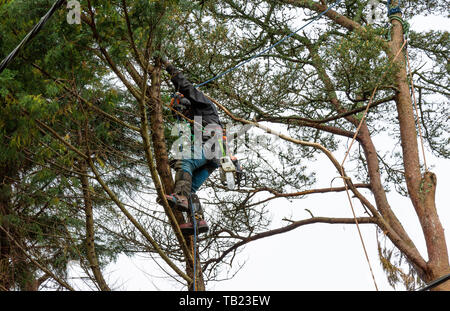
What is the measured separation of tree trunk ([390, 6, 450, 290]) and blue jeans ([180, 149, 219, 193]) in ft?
8.50

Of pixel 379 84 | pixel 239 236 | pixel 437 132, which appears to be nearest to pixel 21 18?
pixel 379 84

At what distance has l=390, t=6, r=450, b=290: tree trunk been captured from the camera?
6.84 meters

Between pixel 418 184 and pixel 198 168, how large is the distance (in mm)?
3590

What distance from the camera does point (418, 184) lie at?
738cm

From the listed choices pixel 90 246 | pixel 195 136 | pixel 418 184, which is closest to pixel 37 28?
pixel 195 136

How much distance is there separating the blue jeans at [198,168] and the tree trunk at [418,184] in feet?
8.50

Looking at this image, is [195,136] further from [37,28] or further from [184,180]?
[37,28]

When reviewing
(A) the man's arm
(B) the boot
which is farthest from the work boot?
(A) the man's arm

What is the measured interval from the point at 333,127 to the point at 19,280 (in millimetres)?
5155

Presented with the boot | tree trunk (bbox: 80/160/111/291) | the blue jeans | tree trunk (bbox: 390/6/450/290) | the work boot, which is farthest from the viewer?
tree trunk (bbox: 390/6/450/290)

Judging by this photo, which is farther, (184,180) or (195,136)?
(195,136)

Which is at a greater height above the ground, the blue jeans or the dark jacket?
the dark jacket

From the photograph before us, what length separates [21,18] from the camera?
405 centimetres

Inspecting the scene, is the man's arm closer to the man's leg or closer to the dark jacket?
the dark jacket
